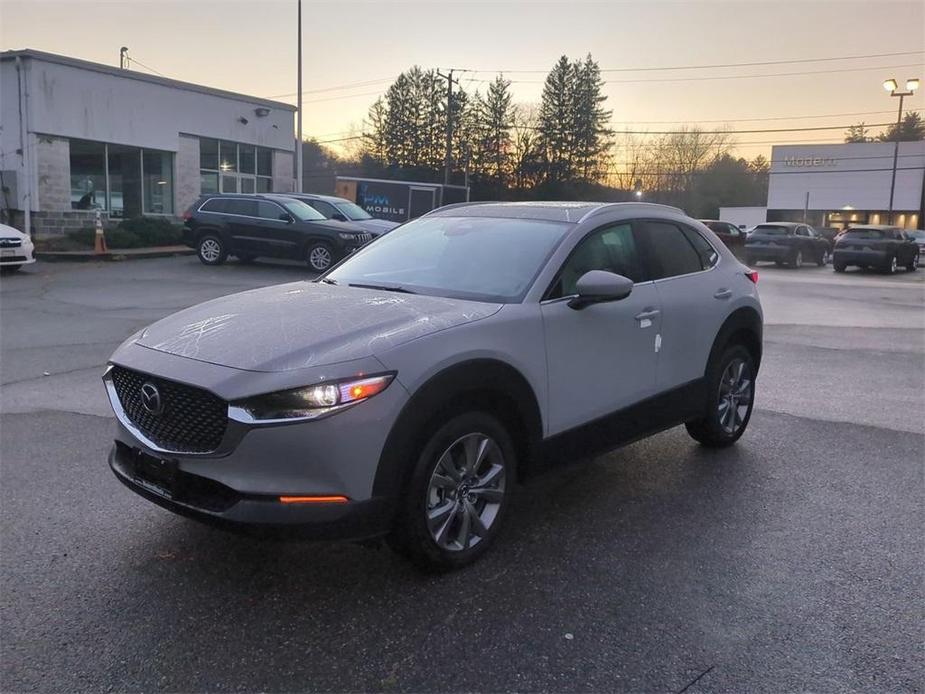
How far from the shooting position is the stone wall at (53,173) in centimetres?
2244

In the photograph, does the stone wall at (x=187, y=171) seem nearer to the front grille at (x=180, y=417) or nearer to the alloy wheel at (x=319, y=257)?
the alloy wheel at (x=319, y=257)

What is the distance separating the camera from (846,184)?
2328 inches

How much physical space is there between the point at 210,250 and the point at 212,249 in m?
→ 0.07

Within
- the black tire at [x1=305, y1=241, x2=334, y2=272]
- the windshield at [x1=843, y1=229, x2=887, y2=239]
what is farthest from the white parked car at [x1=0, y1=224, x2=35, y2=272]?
the windshield at [x1=843, y1=229, x2=887, y2=239]

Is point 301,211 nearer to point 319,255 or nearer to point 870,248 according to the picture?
point 319,255

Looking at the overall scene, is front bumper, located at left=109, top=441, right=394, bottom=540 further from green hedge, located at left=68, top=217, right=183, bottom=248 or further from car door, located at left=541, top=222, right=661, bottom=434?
green hedge, located at left=68, top=217, right=183, bottom=248

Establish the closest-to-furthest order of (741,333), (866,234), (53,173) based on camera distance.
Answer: (741,333) → (53,173) → (866,234)

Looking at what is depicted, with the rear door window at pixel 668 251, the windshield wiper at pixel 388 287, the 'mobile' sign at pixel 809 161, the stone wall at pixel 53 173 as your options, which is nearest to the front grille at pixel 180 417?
the windshield wiper at pixel 388 287

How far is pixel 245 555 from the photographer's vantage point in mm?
3836

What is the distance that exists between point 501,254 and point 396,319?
1.04 m

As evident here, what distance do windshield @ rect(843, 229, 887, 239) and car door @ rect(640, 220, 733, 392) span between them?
23832 mm

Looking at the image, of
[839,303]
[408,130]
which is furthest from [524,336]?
[408,130]

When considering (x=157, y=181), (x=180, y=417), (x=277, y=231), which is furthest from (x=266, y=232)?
(x=180, y=417)

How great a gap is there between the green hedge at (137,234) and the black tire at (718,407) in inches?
772
